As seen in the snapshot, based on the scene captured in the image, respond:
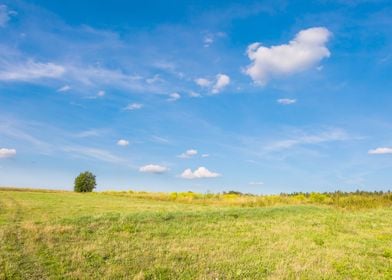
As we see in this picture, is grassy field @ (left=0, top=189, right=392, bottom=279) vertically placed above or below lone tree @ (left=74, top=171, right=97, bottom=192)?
below

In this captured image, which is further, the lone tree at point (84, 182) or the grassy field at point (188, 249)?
the lone tree at point (84, 182)

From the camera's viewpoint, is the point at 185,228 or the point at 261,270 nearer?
the point at 261,270

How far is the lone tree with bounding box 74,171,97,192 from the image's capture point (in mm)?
93812

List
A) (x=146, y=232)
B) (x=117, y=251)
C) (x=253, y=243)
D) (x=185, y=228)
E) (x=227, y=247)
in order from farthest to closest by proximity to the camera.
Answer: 1. (x=185, y=228)
2. (x=146, y=232)
3. (x=253, y=243)
4. (x=227, y=247)
5. (x=117, y=251)

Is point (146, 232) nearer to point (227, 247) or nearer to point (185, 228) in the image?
point (185, 228)

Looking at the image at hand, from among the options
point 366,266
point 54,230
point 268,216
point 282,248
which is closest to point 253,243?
point 282,248

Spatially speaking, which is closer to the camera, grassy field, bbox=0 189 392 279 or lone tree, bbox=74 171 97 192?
grassy field, bbox=0 189 392 279

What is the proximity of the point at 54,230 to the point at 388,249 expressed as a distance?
44.8 feet

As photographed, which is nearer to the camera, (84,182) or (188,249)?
(188,249)

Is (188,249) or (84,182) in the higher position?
(84,182)

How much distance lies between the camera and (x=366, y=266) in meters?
13.3

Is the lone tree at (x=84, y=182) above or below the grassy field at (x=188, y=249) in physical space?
above

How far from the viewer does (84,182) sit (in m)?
94.2

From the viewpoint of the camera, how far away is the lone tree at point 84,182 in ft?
308
